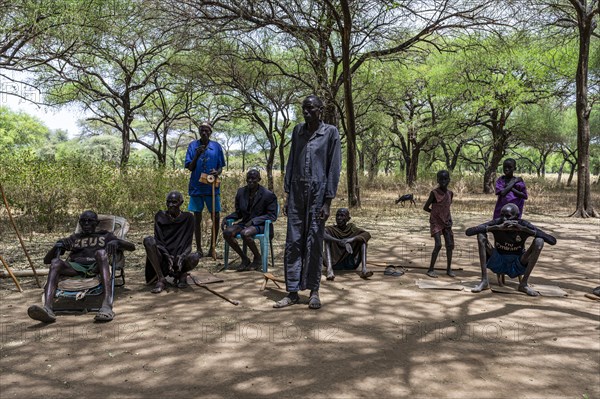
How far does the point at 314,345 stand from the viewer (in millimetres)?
3510

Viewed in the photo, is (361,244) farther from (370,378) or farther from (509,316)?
(370,378)

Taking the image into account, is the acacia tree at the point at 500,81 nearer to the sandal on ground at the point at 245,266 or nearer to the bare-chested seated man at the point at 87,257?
the sandal on ground at the point at 245,266

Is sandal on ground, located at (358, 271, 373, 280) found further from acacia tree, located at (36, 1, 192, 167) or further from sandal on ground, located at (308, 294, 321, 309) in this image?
acacia tree, located at (36, 1, 192, 167)

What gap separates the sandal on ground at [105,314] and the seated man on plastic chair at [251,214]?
2005mm

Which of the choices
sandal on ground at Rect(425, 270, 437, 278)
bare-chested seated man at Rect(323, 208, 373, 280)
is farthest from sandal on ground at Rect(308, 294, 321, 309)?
sandal on ground at Rect(425, 270, 437, 278)

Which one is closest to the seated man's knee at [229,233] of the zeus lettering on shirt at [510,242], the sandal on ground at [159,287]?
the sandal on ground at [159,287]

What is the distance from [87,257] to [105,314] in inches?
29.2

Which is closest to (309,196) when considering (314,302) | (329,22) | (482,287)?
(314,302)

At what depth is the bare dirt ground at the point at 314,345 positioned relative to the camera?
2.82 metres

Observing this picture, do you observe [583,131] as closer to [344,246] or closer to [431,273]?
[431,273]

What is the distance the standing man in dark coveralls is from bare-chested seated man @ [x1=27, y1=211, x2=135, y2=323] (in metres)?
1.60

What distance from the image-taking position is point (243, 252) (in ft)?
20.8

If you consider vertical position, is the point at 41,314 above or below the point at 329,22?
below

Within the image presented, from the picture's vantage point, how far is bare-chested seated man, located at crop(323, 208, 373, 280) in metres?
5.83
